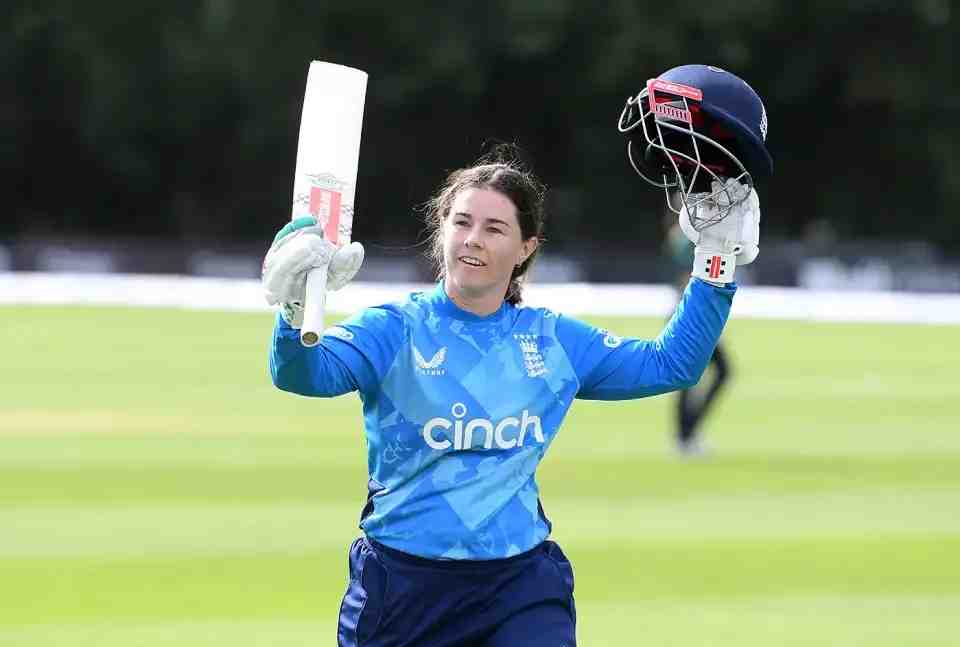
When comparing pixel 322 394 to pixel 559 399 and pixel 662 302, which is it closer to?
pixel 559 399

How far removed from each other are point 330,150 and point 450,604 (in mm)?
1236

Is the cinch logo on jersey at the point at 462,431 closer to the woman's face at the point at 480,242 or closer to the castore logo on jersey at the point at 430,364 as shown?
the castore logo on jersey at the point at 430,364

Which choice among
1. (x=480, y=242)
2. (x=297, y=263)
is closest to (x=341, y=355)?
(x=297, y=263)

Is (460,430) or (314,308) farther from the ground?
(314,308)

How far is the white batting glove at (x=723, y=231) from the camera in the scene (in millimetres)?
4793

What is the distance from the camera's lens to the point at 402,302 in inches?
183

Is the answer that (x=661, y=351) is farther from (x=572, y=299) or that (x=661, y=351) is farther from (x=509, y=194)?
(x=572, y=299)

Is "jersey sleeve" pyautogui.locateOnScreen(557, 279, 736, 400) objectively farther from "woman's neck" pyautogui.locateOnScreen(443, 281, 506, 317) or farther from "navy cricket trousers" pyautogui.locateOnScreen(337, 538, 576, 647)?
"navy cricket trousers" pyautogui.locateOnScreen(337, 538, 576, 647)

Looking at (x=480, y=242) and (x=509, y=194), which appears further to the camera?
(x=509, y=194)

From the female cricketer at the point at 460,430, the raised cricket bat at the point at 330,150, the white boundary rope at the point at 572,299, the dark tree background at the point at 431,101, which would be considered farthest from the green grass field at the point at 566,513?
the dark tree background at the point at 431,101

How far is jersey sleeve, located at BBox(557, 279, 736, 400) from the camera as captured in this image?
188 inches

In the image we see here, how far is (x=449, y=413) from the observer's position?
4.46 metres

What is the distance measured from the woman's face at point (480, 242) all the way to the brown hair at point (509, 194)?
0.04 meters

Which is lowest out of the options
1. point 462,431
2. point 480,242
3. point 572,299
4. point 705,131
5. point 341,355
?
point 462,431
